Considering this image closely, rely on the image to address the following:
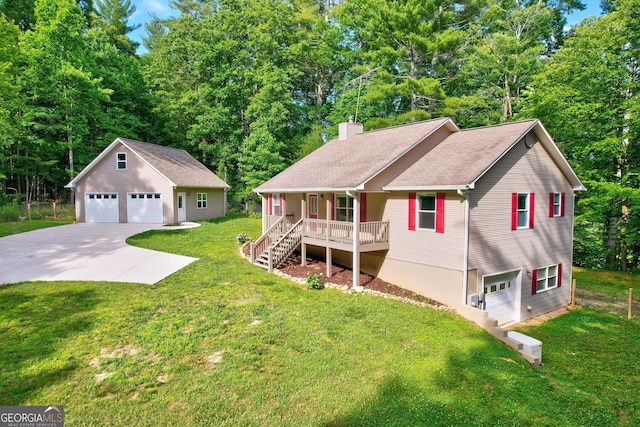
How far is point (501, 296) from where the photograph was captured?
12.3 m

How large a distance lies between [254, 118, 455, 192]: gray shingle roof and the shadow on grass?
8302mm

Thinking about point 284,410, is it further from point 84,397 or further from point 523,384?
point 523,384

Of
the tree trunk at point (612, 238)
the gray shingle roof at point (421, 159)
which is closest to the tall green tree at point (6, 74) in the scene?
the gray shingle roof at point (421, 159)

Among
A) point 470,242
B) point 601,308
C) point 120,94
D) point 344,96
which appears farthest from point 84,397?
point 120,94

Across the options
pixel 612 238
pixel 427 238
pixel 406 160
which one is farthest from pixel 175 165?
pixel 612 238

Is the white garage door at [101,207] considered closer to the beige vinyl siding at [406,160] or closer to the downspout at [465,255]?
the beige vinyl siding at [406,160]

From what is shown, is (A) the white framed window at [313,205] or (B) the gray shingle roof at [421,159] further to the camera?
(A) the white framed window at [313,205]

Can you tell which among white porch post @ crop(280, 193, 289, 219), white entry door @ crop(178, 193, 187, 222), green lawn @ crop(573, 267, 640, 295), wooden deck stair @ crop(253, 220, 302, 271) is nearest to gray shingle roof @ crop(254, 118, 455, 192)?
white porch post @ crop(280, 193, 289, 219)

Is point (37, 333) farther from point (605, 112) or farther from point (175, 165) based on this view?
point (605, 112)

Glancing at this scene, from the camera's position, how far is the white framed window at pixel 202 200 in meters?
26.3

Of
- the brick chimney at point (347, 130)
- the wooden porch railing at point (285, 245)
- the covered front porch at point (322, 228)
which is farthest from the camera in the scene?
the brick chimney at point (347, 130)

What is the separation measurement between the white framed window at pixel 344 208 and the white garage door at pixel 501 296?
585 cm

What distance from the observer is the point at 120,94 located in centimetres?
3350

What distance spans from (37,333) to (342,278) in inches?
354
